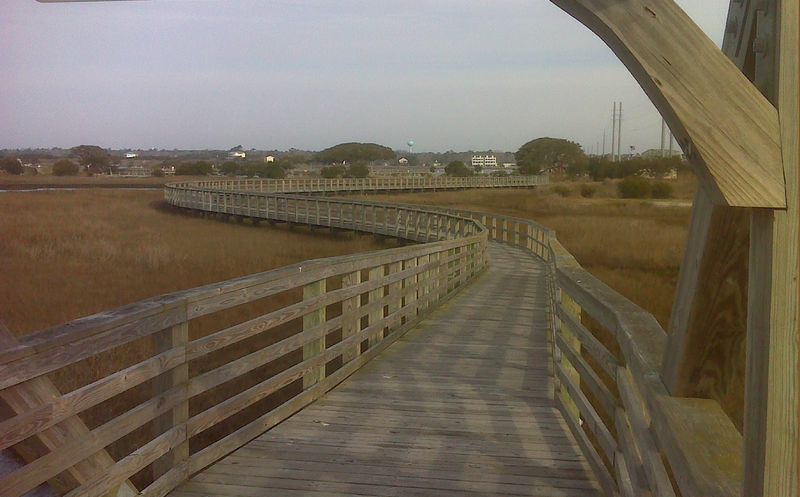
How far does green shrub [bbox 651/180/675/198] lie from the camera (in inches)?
1904

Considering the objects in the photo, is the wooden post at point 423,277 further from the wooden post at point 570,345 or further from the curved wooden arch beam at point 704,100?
the curved wooden arch beam at point 704,100

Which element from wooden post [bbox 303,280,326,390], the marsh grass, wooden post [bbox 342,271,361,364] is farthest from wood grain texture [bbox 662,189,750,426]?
wooden post [bbox 342,271,361,364]

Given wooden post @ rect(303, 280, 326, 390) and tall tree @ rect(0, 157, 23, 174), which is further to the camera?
tall tree @ rect(0, 157, 23, 174)

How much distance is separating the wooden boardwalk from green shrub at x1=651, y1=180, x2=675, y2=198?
146 feet

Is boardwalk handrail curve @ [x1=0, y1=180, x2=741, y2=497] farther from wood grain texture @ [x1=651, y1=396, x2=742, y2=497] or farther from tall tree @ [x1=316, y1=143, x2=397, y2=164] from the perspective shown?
tall tree @ [x1=316, y1=143, x2=397, y2=164]

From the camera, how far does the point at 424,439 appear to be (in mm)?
4625

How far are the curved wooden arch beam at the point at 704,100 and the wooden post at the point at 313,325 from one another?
3825 mm

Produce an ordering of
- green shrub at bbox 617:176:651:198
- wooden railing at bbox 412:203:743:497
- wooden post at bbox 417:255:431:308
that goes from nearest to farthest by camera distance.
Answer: wooden railing at bbox 412:203:743:497, wooden post at bbox 417:255:431:308, green shrub at bbox 617:176:651:198

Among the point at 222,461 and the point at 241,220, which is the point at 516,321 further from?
the point at 241,220

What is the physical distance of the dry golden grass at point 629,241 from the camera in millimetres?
16719

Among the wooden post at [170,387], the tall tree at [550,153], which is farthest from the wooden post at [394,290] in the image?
the tall tree at [550,153]

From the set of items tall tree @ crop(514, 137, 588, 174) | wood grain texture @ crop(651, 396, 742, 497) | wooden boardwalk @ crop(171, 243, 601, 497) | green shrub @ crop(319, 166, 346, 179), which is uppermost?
tall tree @ crop(514, 137, 588, 174)

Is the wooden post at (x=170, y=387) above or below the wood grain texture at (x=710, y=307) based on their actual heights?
below

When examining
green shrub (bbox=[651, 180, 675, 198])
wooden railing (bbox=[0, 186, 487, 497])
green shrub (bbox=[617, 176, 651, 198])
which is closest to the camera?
wooden railing (bbox=[0, 186, 487, 497])
